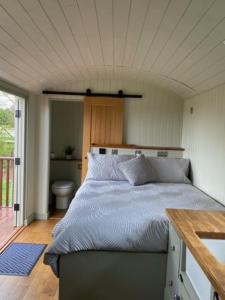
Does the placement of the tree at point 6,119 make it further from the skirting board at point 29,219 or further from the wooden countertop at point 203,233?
the wooden countertop at point 203,233

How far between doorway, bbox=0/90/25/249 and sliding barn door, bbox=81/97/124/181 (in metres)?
0.98

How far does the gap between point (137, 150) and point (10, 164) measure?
2.31 metres

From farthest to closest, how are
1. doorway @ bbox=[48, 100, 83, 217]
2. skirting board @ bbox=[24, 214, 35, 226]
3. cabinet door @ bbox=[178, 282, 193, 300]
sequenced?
doorway @ bbox=[48, 100, 83, 217], skirting board @ bbox=[24, 214, 35, 226], cabinet door @ bbox=[178, 282, 193, 300]

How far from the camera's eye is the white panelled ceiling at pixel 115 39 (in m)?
1.72

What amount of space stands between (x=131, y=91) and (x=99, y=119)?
0.67 meters

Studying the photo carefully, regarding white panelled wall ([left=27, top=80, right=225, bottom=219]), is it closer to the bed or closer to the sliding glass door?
the sliding glass door

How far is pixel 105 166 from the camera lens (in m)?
3.91

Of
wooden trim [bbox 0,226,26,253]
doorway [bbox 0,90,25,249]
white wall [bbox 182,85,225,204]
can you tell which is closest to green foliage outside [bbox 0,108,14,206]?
doorway [bbox 0,90,25,249]

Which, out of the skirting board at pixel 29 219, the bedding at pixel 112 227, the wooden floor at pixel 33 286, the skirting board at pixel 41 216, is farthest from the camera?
the skirting board at pixel 41 216

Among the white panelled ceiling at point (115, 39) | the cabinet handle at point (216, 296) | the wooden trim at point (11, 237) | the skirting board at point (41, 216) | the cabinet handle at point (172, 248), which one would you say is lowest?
the wooden trim at point (11, 237)

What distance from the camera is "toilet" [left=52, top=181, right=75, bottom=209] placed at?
192 inches

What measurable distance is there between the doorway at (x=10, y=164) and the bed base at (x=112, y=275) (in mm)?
1553

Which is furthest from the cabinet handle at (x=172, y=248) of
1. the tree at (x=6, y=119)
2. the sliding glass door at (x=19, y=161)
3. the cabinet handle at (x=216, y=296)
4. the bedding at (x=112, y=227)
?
the tree at (x=6, y=119)

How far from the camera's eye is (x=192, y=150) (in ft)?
12.8
